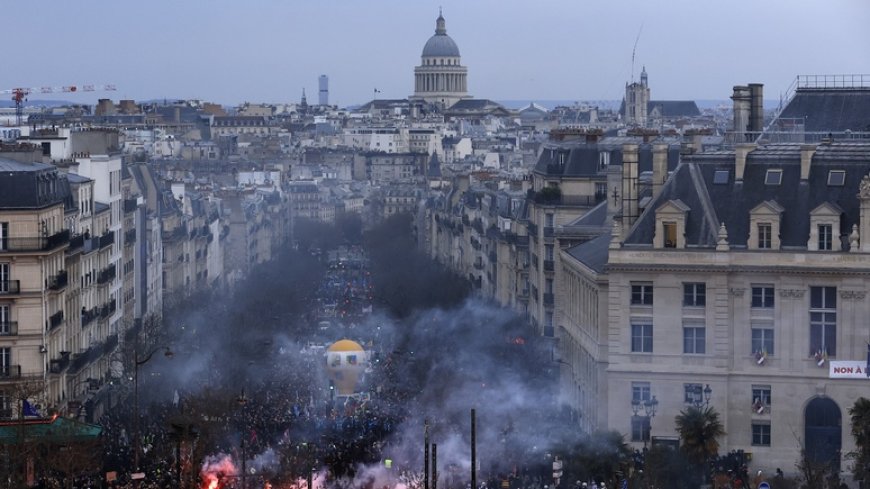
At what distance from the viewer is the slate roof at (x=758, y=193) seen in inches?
2537

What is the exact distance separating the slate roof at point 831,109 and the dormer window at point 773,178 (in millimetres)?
7515

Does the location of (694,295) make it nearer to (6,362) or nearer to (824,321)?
(824,321)

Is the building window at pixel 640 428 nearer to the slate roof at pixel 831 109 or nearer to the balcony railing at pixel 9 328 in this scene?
the slate roof at pixel 831 109

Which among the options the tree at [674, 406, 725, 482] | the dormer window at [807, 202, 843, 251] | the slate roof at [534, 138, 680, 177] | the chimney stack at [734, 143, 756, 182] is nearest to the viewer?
the tree at [674, 406, 725, 482]

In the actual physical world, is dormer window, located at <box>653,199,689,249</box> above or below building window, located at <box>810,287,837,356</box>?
above

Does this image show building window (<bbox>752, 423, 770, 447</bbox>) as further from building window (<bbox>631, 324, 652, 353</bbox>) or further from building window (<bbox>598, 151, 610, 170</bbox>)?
building window (<bbox>598, 151, 610, 170</bbox>)

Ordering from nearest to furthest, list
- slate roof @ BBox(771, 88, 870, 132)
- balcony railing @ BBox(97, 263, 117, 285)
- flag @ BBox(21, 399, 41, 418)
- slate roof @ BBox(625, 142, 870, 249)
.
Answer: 1. flag @ BBox(21, 399, 41, 418)
2. slate roof @ BBox(625, 142, 870, 249)
3. slate roof @ BBox(771, 88, 870, 132)
4. balcony railing @ BBox(97, 263, 117, 285)

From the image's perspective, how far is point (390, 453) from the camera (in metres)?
65.4

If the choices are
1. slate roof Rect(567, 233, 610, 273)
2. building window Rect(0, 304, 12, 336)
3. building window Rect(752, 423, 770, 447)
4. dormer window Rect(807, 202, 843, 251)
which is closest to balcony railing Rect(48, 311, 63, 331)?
building window Rect(0, 304, 12, 336)

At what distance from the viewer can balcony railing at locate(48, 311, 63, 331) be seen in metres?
72.8

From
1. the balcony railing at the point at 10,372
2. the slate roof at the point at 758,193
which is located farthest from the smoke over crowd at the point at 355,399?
the slate roof at the point at 758,193

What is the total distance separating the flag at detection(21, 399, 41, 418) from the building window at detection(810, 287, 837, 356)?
1957cm

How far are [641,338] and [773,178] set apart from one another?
5245 mm

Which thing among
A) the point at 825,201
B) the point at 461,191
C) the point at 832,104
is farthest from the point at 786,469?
the point at 461,191
